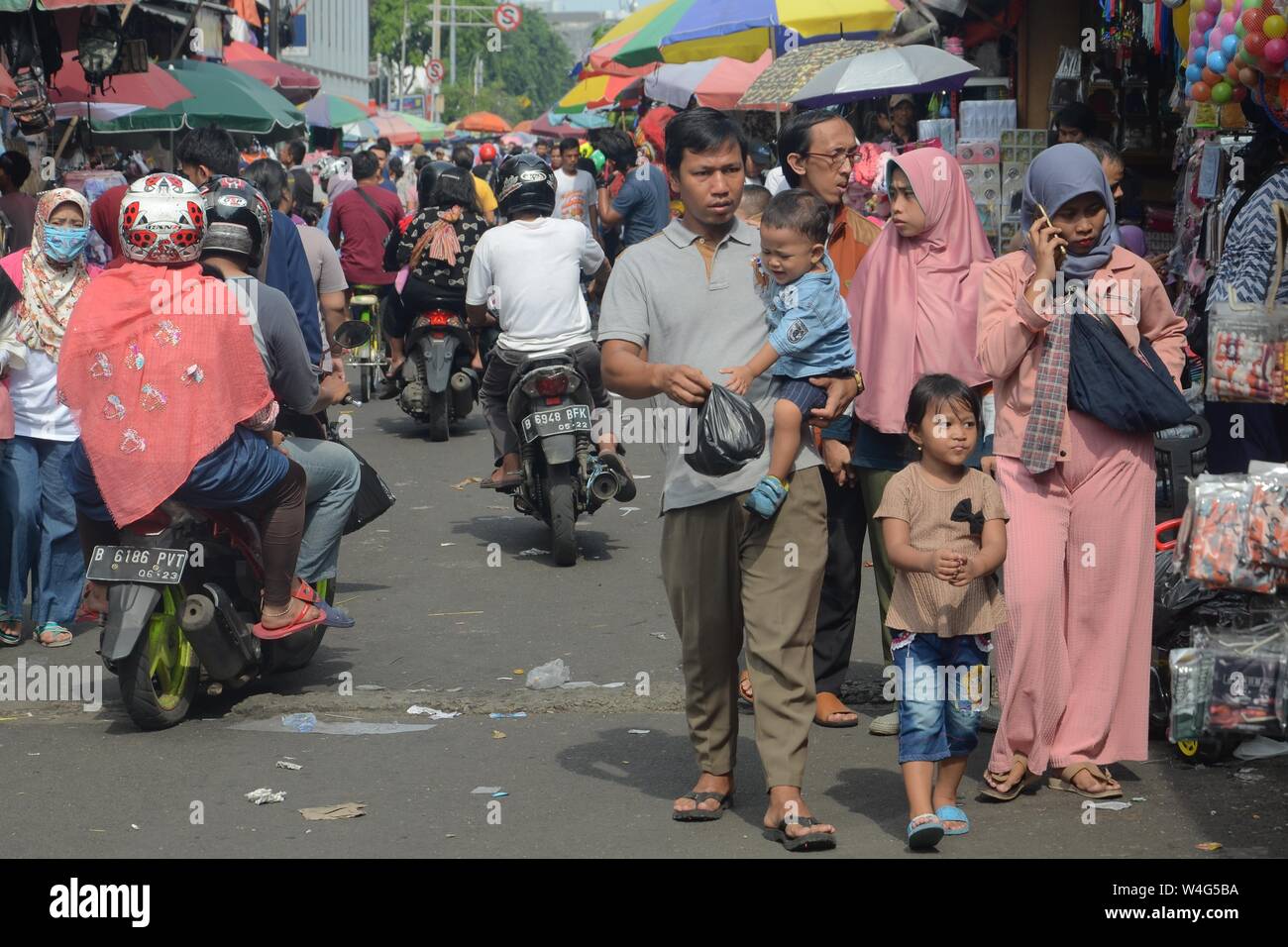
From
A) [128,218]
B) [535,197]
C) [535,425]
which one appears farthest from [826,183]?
[535,197]

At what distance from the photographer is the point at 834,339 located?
209 inches

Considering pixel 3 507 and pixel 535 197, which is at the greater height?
pixel 535 197

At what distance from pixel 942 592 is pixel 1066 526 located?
0.75 metres

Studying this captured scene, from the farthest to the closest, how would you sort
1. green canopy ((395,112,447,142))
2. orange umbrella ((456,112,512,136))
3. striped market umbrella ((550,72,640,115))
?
1. orange umbrella ((456,112,512,136))
2. green canopy ((395,112,447,142))
3. striped market umbrella ((550,72,640,115))

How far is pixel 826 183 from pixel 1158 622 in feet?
6.63

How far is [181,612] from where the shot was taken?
6.50 m

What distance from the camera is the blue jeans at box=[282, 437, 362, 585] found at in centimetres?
726

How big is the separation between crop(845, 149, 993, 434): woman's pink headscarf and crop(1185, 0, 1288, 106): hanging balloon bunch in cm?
117

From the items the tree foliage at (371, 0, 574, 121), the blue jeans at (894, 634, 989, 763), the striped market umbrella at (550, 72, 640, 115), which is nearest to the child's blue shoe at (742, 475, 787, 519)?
the blue jeans at (894, 634, 989, 763)

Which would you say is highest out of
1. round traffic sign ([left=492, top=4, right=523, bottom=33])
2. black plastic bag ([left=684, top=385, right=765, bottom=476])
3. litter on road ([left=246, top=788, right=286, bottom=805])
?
round traffic sign ([left=492, top=4, right=523, bottom=33])

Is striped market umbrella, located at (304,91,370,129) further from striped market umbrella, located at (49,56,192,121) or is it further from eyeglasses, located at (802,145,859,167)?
eyeglasses, located at (802,145,859,167)

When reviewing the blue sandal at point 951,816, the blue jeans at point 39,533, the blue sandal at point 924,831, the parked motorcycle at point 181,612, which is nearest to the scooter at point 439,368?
the blue jeans at point 39,533

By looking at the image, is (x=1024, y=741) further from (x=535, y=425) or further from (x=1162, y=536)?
(x=535, y=425)
